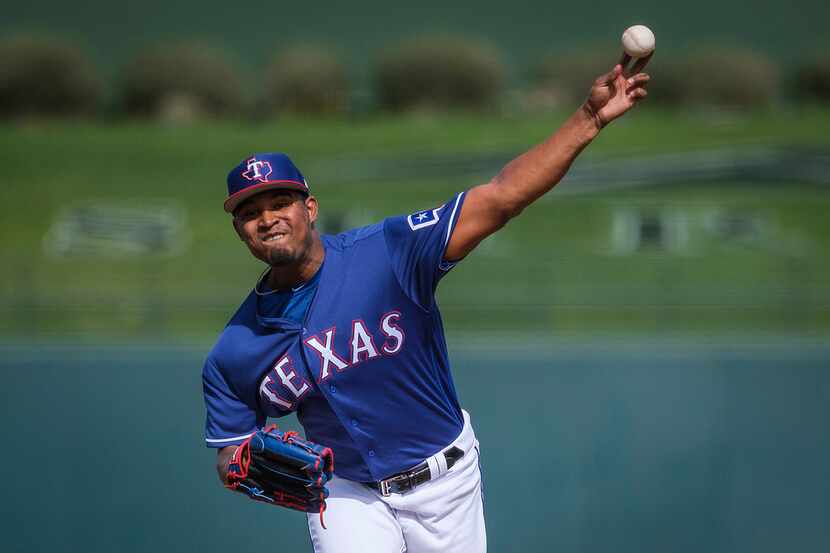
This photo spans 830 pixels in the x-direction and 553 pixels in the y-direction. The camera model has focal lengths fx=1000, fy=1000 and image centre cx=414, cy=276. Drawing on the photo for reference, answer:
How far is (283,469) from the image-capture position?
130 inches

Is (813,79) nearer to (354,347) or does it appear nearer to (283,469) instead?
(354,347)

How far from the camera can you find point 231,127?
80.1ft

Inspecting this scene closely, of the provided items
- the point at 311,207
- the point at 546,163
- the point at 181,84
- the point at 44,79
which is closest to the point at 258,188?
the point at 311,207

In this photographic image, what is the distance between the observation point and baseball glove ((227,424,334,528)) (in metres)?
3.24

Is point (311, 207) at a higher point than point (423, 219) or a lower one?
higher

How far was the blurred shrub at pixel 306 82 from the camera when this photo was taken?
2472 centimetres

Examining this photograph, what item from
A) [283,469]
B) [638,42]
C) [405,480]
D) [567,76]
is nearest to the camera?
[638,42]

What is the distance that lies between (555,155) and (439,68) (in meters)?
22.8

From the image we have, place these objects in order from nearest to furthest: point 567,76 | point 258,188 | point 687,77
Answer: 1. point 258,188
2. point 687,77
3. point 567,76

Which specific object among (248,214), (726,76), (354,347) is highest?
(726,76)

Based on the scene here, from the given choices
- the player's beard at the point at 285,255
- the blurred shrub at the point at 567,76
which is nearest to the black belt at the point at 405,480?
the player's beard at the point at 285,255

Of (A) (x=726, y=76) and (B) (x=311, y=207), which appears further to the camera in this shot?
(A) (x=726, y=76)

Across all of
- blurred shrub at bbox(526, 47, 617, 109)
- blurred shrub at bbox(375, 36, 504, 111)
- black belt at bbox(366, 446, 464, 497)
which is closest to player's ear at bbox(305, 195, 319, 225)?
black belt at bbox(366, 446, 464, 497)

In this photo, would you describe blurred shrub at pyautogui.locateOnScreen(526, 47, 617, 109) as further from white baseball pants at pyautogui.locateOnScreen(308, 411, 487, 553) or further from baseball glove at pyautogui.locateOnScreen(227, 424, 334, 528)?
baseball glove at pyautogui.locateOnScreen(227, 424, 334, 528)
